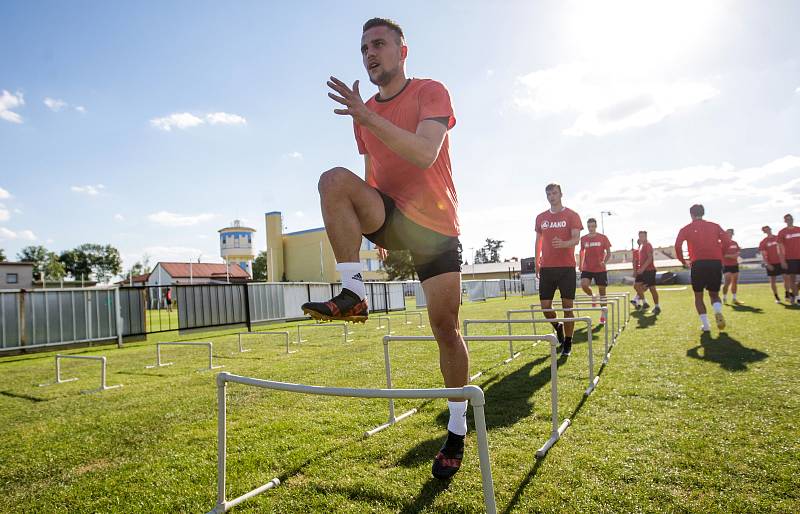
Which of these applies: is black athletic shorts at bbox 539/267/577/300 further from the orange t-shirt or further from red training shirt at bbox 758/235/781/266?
red training shirt at bbox 758/235/781/266

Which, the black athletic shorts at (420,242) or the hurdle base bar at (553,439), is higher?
Answer: the black athletic shorts at (420,242)

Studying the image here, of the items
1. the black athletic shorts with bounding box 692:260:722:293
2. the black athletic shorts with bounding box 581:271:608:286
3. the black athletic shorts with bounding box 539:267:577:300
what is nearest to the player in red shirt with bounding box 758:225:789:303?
the black athletic shorts with bounding box 581:271:608:286

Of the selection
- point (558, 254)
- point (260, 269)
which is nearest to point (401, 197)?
point (558, 254)

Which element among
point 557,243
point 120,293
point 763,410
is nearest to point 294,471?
point 763,410

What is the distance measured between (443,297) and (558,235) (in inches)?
198

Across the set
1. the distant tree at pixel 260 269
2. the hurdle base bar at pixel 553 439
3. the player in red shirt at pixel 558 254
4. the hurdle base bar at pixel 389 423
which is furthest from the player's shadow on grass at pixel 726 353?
the distant tree at pixel 260 269

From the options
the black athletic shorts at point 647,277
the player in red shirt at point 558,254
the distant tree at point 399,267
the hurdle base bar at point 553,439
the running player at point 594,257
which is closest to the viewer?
the hurdle base bar at point 553,439

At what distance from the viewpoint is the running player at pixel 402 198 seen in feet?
6.51

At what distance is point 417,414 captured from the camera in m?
4.04

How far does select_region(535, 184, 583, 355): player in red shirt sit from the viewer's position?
22.6 feet

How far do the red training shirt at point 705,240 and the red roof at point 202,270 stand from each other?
47.7 m

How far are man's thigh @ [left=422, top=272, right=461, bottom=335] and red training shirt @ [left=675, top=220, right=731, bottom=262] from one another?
293 inches

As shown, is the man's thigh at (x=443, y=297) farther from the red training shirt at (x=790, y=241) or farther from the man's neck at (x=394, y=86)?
the red training shirt at (x=790, y=241)

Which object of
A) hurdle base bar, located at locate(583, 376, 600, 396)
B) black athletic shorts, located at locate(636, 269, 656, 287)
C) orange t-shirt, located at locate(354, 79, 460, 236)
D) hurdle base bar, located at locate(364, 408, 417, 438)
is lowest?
hurdle base bar, located at locate(583, 376, 600, 396)
